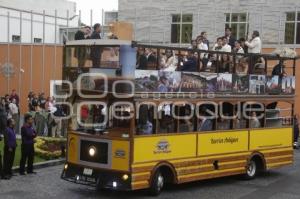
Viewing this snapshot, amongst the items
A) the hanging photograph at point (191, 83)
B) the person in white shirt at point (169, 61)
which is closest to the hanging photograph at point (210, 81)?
the hanging photograph at point (191, 83)

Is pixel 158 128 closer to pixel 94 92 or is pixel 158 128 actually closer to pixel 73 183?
pixel 94 92

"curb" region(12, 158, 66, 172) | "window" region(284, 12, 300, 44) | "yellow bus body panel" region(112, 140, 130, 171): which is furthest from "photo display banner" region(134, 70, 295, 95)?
"window" region(284, 12, 300, 44)

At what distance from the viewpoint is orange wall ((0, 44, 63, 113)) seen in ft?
118

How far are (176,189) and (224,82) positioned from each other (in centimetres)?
346

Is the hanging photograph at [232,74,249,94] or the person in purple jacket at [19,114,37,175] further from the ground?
the hanging photograph at [232,74,249,94]

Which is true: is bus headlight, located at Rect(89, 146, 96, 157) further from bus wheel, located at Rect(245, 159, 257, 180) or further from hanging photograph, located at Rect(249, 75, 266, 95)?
hanging photograph, located at Rect(249, 75, 266, 95)

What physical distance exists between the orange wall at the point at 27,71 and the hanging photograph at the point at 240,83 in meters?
19.9

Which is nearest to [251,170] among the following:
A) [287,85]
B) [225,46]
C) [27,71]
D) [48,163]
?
[287,85]

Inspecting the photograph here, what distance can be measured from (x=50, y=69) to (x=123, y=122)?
2247cm

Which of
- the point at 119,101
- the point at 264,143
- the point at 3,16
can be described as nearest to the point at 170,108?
the point at 119,101

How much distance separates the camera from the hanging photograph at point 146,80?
14.1 metres

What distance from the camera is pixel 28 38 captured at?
40.4 m

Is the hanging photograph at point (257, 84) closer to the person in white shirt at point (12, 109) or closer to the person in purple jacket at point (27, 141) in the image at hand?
the person in purple jacket at point (27, 141)

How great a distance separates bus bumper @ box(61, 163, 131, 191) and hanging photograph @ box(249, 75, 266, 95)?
592 cm
